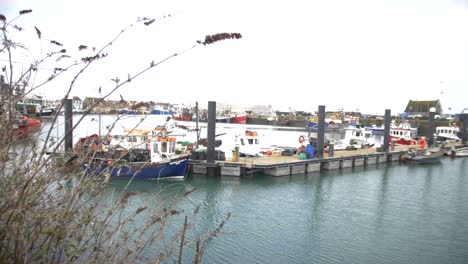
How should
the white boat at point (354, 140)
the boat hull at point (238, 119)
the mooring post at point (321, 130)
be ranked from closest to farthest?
the mooring post at point (321, 130) → the white boat at point (354, 140) → the boat hull at point (238, 119)

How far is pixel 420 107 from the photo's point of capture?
9219 cm

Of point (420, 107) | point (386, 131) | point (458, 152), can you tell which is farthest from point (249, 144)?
point (420, 107)

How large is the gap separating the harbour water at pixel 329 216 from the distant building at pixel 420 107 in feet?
236

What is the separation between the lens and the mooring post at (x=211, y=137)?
20094 mm

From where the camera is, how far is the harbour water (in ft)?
35.7

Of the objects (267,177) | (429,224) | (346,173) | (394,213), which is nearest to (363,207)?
(394,213)

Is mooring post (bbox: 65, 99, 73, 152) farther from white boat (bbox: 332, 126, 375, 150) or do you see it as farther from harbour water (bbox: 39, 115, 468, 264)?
white boat (bbox: 332, 126, 375, 150)

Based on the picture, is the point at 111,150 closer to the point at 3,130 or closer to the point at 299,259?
the point at 3,130

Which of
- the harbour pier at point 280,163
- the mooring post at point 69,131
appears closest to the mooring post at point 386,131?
the harbour pier at point 280,163

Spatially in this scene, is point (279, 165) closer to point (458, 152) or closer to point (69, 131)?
point (69, 131)

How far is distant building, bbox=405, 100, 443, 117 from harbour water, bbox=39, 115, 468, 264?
2837 inches

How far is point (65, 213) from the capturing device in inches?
120

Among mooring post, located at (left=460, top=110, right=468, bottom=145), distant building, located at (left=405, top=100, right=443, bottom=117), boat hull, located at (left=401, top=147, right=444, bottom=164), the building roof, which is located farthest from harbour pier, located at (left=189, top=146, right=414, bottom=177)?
the building roof

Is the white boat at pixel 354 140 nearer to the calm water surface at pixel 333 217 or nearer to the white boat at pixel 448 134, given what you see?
the calm water surface at pixel 333 217
